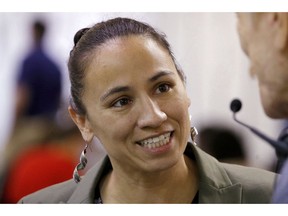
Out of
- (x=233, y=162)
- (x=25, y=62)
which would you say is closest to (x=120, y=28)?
(x=25, y=62)

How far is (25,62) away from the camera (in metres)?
1.24

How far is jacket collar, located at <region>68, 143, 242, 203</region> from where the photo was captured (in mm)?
1129

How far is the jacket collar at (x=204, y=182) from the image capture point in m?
1.13

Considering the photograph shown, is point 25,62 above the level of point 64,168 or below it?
above

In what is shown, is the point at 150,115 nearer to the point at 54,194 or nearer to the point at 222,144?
the point at 222,144

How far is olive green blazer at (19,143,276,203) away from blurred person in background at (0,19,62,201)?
12cm

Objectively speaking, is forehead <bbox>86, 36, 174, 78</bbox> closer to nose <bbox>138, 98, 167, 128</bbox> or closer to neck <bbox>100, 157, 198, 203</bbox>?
nose <bbox>138, 98, 167, 128</bbox>

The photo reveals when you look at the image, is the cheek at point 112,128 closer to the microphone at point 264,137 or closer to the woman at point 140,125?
the woman at point 140,125

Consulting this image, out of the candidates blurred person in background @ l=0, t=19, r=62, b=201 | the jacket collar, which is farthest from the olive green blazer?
blurred person in background @ l=0, t=19, r=62, b=201

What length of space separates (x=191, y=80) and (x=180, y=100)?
3.7 inches

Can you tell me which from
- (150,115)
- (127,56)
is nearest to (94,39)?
(127,56)

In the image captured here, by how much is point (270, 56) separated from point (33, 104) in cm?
55

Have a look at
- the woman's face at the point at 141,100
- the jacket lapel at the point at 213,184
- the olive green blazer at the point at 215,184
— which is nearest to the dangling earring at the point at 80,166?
the olive green blazer at the point at 215,184
